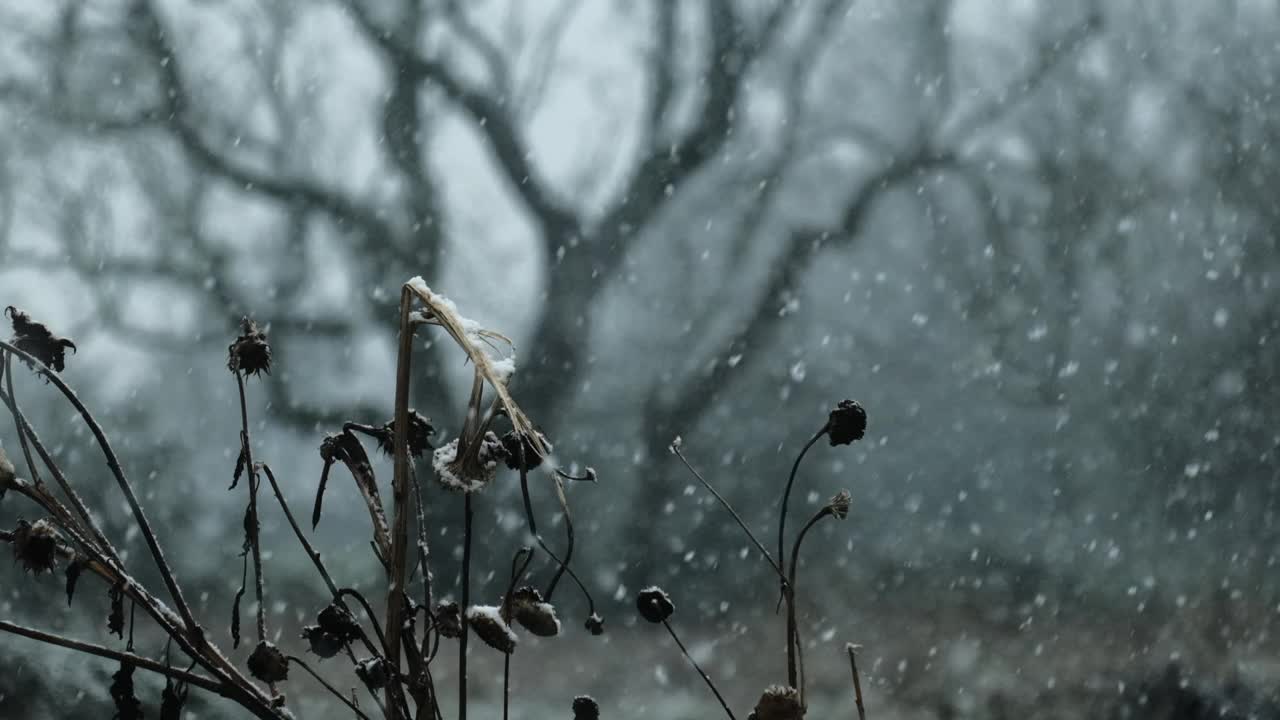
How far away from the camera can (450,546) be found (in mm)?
3057

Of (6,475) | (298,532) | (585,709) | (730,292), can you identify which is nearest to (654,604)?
(585,709)

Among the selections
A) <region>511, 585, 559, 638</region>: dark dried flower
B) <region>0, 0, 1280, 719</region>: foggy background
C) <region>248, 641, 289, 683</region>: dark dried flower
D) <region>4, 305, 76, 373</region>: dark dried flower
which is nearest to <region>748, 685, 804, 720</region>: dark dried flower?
<region>511, 585, 559, 638</region>: dark dried flower

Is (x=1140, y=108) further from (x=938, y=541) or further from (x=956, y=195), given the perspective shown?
(x=938, y=541)

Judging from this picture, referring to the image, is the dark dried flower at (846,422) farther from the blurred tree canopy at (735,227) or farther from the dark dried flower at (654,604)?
the blurred tree canopy at (735,227)

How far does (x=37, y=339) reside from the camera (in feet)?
1.43

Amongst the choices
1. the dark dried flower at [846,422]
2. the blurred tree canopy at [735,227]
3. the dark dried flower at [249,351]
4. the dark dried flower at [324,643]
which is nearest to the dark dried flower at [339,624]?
the dark dried flower at [324,643]

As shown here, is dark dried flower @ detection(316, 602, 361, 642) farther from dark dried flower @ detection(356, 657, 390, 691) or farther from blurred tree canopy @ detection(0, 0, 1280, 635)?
blurred tree canopy @ detection(0, 0, 1280, 635)

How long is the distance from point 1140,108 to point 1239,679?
8.70ft

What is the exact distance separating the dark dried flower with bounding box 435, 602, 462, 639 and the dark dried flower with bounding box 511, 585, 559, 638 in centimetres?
3

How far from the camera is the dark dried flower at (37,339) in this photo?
435 millimetres

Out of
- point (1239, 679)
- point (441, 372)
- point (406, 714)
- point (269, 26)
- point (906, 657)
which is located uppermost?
point (269, 26)

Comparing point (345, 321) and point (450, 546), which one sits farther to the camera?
point (345, 321)

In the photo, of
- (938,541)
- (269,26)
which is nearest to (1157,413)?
(938,541)

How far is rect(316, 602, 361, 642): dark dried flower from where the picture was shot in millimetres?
441
